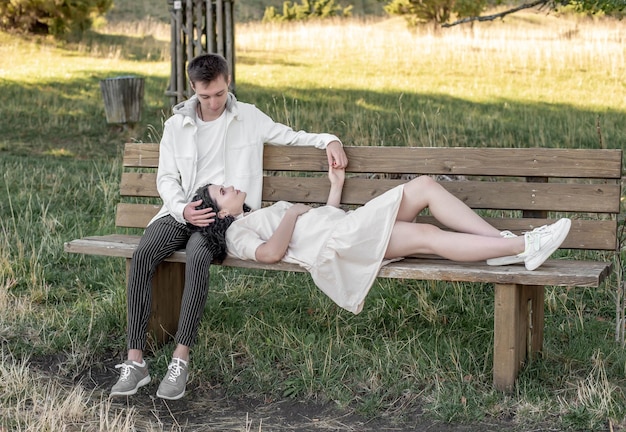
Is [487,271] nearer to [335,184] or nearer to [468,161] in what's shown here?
[468,161]

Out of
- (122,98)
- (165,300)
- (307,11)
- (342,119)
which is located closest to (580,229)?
(165,300)

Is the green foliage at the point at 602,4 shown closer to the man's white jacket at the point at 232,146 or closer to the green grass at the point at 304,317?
the green grass at the point at 304,317

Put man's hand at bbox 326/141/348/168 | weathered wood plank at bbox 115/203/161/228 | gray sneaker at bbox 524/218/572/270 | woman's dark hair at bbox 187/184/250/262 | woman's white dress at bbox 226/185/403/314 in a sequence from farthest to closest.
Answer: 1. weathered wood plank at bbox 115/203/161/228
2. man's hand at bbox 326/141/348/168
3. woman's dark hair at bbox 187/184/250/262
4. woman's white dress at bbox 226/185/403/314
5. gray sneaker at bbox 524/218/572/270

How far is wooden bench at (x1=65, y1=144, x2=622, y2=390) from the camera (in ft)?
13.5

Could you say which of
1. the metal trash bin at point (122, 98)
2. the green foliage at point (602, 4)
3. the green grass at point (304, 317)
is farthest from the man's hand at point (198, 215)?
the metal trash bin at point (122, 98)

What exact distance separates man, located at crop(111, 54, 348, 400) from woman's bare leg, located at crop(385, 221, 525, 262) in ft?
2.33

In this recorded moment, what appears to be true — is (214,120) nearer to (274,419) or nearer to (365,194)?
(365,194)

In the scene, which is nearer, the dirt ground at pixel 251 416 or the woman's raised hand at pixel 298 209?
the dirt ground at pixel 251 416

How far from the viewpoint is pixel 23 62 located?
54.9 feet

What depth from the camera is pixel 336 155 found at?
4.86 metres

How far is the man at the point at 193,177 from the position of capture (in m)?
4.28

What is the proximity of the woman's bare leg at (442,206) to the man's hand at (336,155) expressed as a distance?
0.55 metres

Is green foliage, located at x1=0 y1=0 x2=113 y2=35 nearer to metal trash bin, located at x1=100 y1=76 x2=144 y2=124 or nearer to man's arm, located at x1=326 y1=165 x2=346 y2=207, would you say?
metal trash bin, located at x1=100 y1=76 x2=144 y2=124

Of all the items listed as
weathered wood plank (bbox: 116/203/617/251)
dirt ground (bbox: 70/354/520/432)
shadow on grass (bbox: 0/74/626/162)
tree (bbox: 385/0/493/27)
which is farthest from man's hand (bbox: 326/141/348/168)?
tree (bbox: 385/0/493/27)
